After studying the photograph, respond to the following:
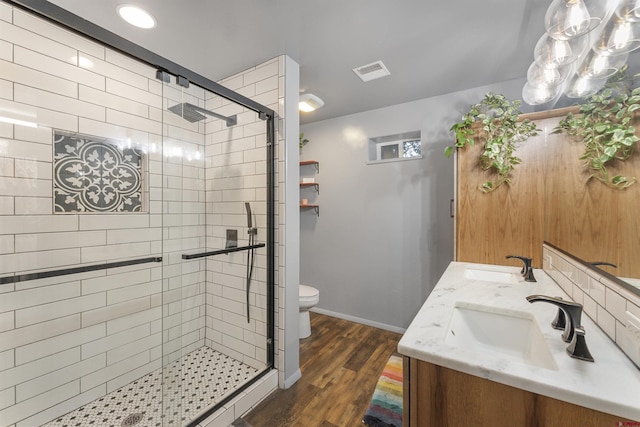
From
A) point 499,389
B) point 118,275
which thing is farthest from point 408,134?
point 118,275

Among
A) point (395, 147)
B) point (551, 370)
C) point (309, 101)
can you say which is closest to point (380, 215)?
point (395, 147)

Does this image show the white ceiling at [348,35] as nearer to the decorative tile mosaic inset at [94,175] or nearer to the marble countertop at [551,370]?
the decorative tile mosaic inset at [94,175]

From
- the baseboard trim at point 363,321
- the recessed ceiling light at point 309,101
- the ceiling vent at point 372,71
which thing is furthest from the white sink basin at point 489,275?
the recessed ceiling light at point 309,101

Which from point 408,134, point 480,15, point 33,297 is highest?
point 480,15

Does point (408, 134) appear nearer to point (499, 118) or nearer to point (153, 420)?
point (499, 118)

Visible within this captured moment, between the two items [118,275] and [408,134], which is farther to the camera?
[408,134]

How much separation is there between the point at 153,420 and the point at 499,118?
307 centimetres

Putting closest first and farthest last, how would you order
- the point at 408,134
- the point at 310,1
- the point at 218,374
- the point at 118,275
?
the point at 310,1
the point at 118,275
the point at 218,374
the point at 408,134

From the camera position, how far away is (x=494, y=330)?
1.13 meters

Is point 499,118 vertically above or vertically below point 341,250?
above

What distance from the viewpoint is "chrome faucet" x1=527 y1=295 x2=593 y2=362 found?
743mm

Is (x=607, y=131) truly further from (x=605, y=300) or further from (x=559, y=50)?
(x=605, y=300)

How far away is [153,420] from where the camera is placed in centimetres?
159

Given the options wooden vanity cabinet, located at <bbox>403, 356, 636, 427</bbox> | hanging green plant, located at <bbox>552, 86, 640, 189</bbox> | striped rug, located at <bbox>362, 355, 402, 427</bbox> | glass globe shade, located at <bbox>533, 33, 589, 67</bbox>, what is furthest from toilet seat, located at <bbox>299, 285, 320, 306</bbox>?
glass globe shade, located at <bbox>533, 33, 589, 67</bbox>
